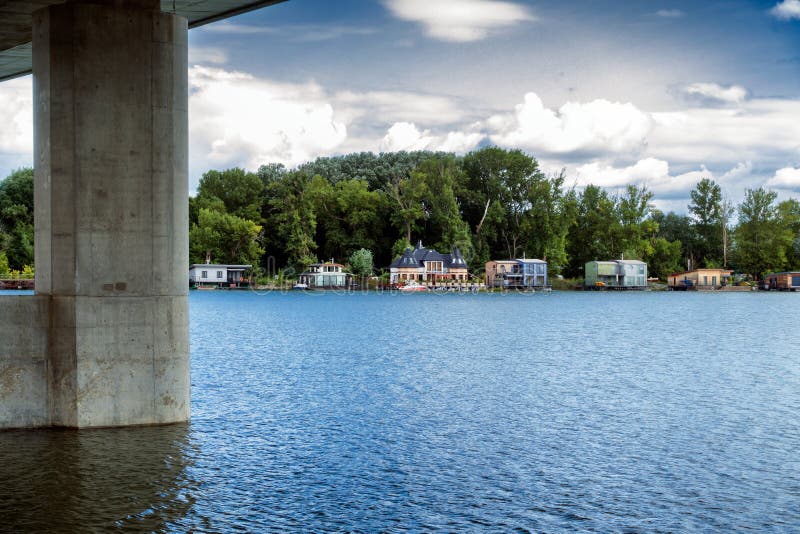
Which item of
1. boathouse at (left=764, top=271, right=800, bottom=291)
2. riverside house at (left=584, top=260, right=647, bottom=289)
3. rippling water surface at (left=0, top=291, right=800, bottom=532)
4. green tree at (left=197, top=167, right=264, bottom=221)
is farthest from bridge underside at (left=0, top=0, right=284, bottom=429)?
boathouse at (left=764, top=271, right=800, bottom=291)

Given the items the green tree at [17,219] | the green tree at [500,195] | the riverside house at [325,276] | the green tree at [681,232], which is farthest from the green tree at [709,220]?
the green tree at [17,219]

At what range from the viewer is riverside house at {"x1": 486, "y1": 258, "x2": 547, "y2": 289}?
450 feet

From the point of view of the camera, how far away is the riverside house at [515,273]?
137m

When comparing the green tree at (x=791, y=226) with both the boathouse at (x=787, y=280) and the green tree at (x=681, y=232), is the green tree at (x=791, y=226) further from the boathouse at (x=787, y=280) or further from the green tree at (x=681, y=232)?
the green tree at (x=681, y=232)

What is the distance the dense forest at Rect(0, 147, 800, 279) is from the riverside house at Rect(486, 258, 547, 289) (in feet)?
10.6

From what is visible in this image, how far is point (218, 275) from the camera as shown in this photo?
13950 cm

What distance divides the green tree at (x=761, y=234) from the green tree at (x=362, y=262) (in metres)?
72.7

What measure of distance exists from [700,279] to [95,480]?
150 m

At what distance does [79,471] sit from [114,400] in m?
1.89

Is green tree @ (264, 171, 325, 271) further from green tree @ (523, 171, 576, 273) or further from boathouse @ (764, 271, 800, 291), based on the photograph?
boathouse @ (764, 271, 800, 291)

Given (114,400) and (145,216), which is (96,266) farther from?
(114,400)

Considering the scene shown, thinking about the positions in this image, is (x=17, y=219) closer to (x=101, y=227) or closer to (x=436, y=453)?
(x=101, y=227)

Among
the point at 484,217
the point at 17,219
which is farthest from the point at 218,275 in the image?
the point at 484,217

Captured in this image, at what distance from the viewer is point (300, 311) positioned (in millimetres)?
84125
